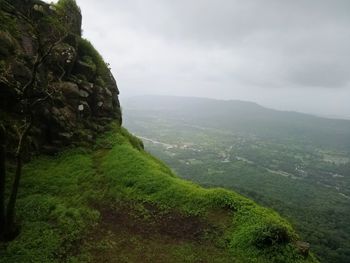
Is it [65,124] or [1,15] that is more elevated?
[1,15]

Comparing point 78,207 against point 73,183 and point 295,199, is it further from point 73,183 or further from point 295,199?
point 295,199

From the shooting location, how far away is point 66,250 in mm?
15828

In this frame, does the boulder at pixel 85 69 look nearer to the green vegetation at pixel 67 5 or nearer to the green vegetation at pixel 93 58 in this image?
the green vegetation at pixel 93 58

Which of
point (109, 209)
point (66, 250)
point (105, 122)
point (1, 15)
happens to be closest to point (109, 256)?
point (66, 250)

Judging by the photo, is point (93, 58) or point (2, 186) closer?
point (2, 186)

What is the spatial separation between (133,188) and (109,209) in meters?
2.72

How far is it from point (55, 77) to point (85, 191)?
11.5 metres

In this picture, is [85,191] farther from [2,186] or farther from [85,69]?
[85,69]

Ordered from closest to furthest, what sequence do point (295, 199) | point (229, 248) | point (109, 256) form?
point (109, 256) → point (229, 248) → point (295, 199)

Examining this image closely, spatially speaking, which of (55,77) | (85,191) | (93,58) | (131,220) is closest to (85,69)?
(93,58)

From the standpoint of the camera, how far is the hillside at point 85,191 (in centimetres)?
1612

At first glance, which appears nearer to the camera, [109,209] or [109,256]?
[109,256]

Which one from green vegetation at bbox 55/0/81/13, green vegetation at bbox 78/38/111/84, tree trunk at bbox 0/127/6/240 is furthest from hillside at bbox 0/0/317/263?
green vegetation at bbox 55/0/81/13

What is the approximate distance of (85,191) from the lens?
21.9 meters
